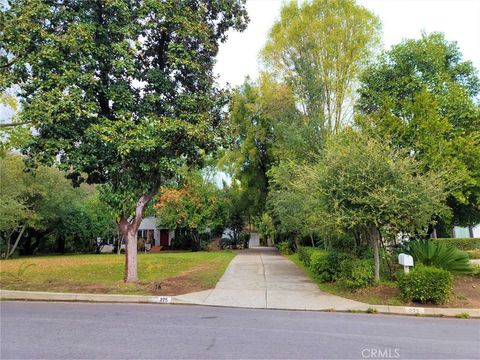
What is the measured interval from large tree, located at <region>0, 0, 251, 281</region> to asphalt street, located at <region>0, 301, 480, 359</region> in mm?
4139

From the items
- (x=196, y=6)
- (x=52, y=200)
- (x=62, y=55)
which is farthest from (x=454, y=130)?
(x=52, y=200)

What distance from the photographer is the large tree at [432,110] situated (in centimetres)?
1388

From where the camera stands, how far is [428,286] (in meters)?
9.27

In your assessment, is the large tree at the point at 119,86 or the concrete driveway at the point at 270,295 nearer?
the concrete driveway at the point at 270,295

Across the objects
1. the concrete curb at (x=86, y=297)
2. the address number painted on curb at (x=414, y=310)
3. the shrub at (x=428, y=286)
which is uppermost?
the shrub at (x=428, y=286)

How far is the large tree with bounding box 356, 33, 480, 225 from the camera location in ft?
45.5

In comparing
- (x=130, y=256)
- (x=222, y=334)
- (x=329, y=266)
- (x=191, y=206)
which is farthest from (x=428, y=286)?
(x=191, y=206)

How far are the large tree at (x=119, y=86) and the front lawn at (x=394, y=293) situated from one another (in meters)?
5.82

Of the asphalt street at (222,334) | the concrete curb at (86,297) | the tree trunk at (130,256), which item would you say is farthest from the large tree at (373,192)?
the tree trunk at (130,256)

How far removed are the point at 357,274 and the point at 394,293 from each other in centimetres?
103

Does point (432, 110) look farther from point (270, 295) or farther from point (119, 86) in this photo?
point (119, 86)

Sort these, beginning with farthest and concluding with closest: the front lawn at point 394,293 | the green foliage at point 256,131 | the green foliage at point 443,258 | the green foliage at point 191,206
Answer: the green foliage at point 191,206 < the green foliage at point 256,131 < the green foliage at point 443,258 < the front lawn at point 394,293

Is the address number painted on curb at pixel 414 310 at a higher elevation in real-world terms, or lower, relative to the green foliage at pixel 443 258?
lower

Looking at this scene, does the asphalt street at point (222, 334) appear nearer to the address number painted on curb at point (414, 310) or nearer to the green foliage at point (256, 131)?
the address number painted on curb at point (414, 310)
